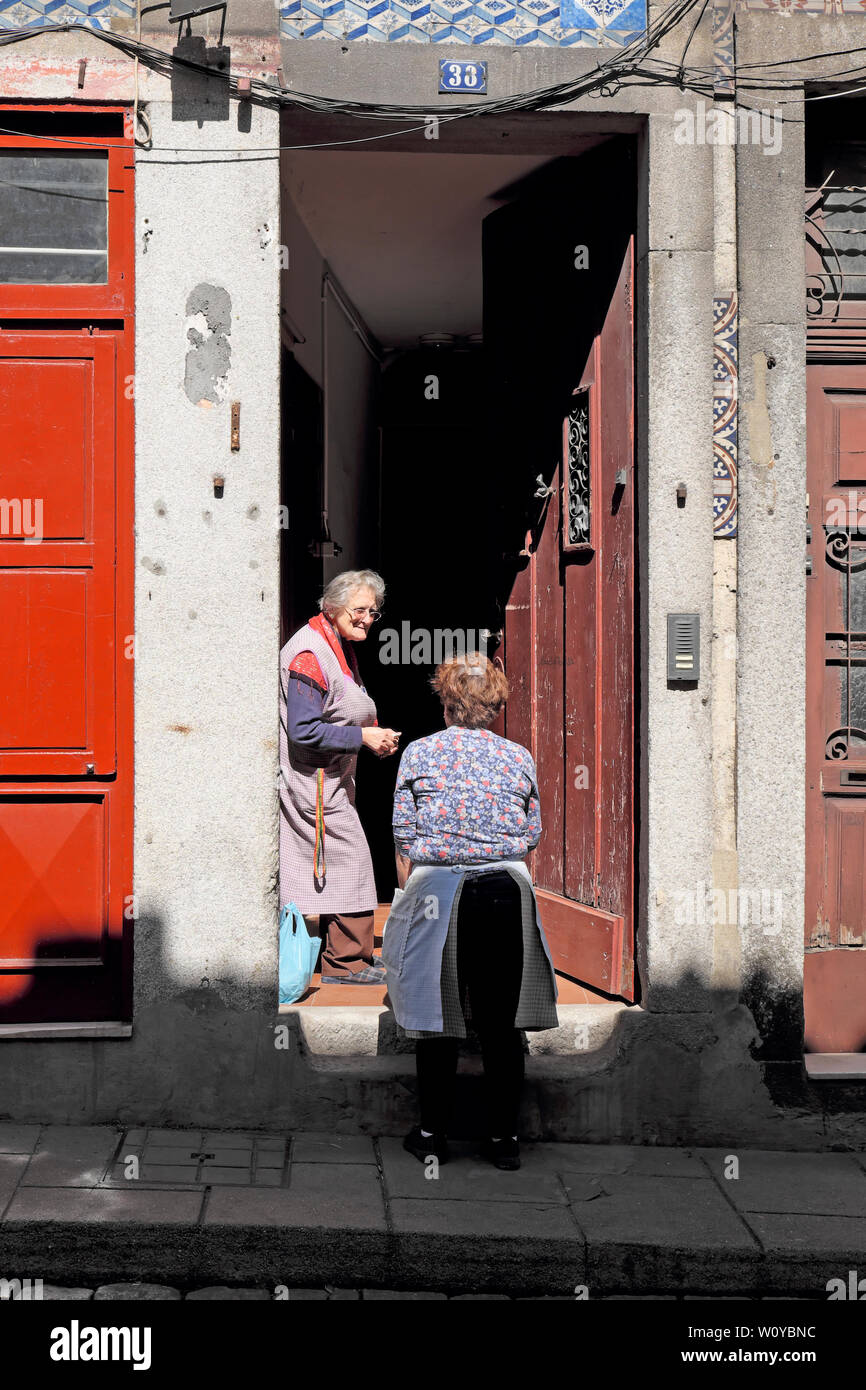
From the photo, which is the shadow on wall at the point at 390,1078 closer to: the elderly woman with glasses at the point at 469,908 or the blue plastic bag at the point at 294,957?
the blue plastic bag at the point at 294,957

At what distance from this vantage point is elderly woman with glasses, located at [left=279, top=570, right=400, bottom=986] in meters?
5.41

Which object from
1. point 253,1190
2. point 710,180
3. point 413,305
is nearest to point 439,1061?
point 253,1190

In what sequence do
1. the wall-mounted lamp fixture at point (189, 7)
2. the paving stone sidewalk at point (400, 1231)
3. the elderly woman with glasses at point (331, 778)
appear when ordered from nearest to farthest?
the paving stone sidewalk at point (400, 1231), the wall-mounted lamp fixture at point (189, 7), the elderly woman with glasses at point (331, 778)

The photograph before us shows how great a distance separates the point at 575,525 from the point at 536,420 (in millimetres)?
648

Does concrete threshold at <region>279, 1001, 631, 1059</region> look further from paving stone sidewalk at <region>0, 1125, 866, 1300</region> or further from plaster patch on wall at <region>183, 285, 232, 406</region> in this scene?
plaster patch on wall at <region>183, 285, 232, 406</region>

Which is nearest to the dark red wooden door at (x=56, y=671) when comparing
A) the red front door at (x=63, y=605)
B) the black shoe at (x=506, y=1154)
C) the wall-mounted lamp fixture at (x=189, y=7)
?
the red front door at (x=63, y=605)

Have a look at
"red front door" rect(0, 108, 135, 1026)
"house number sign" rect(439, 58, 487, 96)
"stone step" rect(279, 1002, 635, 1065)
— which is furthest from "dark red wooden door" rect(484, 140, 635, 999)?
"red front door" rect(0, 108, 135, 1026)

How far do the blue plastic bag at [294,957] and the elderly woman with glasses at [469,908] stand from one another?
0.61 m

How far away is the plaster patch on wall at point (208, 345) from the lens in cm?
500

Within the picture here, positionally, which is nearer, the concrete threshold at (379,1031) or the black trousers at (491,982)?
the black trousers at (491,982)

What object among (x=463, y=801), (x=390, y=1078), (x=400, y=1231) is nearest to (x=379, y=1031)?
(x=390, y=1078)

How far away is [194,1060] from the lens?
5.00m
